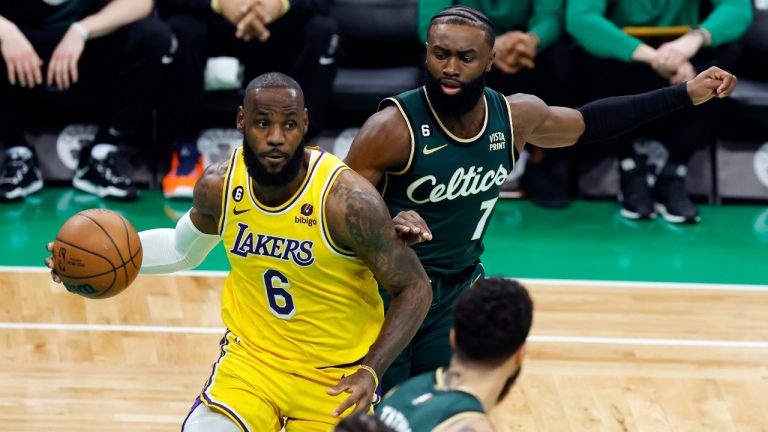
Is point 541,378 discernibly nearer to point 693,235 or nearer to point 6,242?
point 693,235

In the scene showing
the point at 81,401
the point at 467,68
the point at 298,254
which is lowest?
the point at 81,401

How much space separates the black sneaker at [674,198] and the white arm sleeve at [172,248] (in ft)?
15.1

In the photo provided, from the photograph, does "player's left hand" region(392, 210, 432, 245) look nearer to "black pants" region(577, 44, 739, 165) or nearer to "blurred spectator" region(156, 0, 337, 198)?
"blurred spectator" region(156, 0, 337, 198)

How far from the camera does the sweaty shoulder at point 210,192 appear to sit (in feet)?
15.6

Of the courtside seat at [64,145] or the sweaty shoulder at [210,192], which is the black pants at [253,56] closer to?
the courtside seat at [64,145]

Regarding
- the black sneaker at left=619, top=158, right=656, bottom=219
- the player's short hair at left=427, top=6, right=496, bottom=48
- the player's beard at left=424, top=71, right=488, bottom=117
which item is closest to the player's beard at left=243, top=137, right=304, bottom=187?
the player's beard at left=424, top=71, right=488, bottom=117

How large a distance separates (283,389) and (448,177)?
1033mm

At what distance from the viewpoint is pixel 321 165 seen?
4.64m

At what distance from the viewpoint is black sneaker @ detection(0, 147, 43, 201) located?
29.6ft

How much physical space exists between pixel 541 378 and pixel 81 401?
2187mm

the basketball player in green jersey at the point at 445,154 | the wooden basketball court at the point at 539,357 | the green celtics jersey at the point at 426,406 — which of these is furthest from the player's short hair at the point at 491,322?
the wooden basketball court at the point at 539,357

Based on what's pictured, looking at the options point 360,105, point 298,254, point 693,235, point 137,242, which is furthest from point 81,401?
point 693,235

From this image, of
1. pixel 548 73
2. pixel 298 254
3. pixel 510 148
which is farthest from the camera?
pixel 548 73

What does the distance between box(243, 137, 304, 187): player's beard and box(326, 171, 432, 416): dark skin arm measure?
0.51 ft
